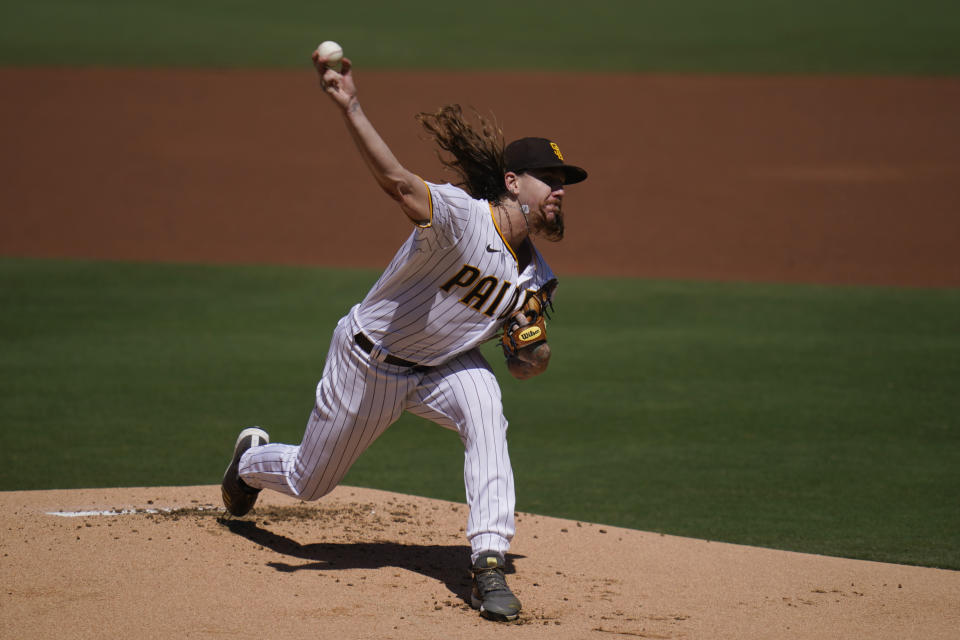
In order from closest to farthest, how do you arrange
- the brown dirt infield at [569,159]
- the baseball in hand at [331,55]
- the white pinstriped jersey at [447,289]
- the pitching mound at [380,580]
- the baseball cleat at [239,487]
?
the baseball in hand at [331,55]
the pitching mound at [380,580]
the white pinstriped jersey at [447,289]
the baseball cleat at [239,487]
the brown dirt infield at [569,159]

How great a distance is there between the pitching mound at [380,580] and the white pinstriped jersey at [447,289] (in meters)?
0.90

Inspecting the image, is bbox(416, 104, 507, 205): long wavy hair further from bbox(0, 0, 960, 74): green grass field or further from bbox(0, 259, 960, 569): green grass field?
bbox(0, 0, 960, 74): green grass field

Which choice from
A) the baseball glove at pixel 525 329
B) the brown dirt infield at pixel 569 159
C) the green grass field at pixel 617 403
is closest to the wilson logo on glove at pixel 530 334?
the baseball glove at pixel 525 329

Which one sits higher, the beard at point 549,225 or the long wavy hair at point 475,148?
the long wavy hair at point 475,148

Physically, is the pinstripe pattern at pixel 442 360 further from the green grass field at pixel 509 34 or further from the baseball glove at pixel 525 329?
the green grass field at pixel 509 34

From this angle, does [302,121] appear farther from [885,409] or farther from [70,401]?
[885,409]

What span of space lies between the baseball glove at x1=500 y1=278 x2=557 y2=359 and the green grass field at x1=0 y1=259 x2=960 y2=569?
1722 mm

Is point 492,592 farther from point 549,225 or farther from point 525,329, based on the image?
point 549,225

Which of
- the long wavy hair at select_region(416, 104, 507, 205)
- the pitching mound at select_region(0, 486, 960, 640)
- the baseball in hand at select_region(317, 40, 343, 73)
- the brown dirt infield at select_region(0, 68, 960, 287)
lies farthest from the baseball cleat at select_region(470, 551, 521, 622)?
the brown dirt infield at select_region(0, 68, 960, 287)

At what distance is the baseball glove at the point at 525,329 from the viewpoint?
4.28 meters

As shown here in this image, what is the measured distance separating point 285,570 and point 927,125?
657 inches

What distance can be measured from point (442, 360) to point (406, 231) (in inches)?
405

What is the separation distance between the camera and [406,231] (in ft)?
47.3

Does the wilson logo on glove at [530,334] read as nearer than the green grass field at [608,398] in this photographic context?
Yes
